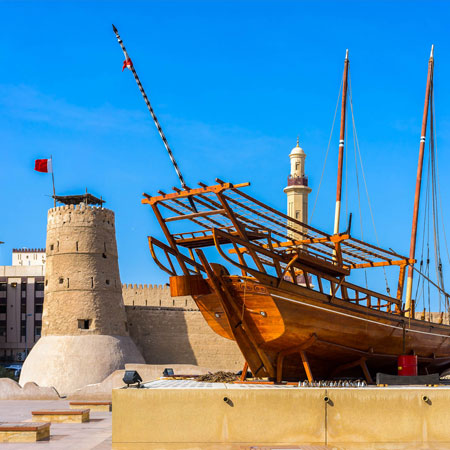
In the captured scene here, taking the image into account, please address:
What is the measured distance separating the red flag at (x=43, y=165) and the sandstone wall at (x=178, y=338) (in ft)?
24.9

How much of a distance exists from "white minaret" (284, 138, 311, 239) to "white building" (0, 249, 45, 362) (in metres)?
18.9

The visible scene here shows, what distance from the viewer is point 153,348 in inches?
1371

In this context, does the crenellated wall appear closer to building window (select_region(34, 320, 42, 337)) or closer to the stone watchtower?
the stone watchtower

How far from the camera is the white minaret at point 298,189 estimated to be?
2116 inches

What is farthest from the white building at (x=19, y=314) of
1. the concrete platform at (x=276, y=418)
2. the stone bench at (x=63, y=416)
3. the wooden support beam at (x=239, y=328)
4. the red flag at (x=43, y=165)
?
the concrete platform at (x=276, y=418)

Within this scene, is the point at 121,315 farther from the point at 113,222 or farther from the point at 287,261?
the point at 287,261

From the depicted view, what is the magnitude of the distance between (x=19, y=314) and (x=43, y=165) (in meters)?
18.9

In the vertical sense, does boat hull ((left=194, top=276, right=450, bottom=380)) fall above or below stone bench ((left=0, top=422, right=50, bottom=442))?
above

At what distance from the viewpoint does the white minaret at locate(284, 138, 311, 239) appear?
53750 mm

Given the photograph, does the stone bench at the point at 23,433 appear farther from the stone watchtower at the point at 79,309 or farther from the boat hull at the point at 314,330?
the stone watchtower at the point at 79,309

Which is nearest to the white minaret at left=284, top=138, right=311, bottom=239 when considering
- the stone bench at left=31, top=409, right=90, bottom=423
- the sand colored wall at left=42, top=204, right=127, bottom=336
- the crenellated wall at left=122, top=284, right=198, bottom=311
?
the crenellated wall at left=122, top=284, right=198, bottom=311

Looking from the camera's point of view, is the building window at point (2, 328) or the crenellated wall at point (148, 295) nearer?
the crenellated wall at point (148, 295)

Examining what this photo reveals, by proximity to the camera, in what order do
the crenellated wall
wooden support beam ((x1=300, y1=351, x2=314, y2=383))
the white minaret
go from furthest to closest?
1. the white minaret
2. the crenellated wall
3. wooden support beam ((x1=300, y1=351, x2=314, y2=383))

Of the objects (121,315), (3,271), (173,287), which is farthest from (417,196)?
(3,271)
